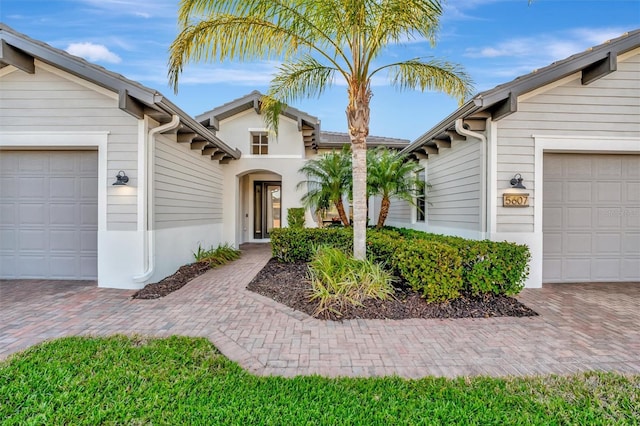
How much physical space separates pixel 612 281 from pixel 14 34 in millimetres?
13072

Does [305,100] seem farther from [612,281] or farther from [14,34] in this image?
[612,281]

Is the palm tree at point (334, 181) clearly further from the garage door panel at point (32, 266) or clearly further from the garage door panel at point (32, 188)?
the garage door panel at point (32, 266)

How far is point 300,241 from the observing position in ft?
28.1

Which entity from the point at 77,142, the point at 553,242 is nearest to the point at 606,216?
the point at 553,242

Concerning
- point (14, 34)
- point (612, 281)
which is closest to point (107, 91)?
point (14, 34)

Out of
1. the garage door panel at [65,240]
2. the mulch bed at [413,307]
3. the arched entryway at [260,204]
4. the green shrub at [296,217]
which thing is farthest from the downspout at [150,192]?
the arched entryway at [260,204]

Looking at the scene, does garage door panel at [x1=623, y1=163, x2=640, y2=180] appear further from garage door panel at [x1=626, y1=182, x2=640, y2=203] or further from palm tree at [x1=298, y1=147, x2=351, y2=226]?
palm tree at [x1=298, y1=147, x2=351, y2=226]

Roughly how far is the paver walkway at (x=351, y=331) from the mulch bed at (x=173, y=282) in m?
0.24

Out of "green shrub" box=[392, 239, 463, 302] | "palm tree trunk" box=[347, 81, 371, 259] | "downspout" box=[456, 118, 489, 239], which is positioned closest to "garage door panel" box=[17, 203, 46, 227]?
"palm tree trunk" box=[347, 81, 371, 259]

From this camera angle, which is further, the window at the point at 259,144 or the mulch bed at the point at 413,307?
the window at the point at 259,144

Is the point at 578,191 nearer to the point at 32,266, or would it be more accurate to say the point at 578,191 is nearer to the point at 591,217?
the point at 591,217

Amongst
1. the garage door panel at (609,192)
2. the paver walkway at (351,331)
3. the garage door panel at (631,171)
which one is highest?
the garage door panel at (631,171)

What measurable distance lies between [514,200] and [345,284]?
3960mm

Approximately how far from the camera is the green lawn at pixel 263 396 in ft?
8.14
